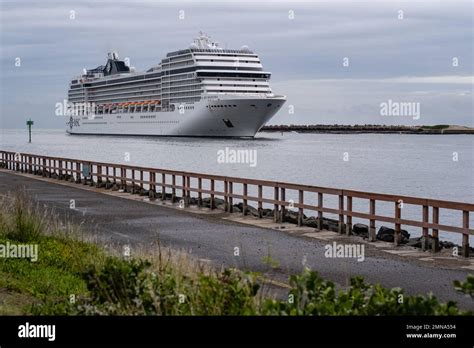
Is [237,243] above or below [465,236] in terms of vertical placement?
below

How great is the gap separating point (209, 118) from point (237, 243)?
297 feet

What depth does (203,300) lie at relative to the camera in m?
7.75

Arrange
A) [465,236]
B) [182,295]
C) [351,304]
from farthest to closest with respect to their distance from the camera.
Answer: [465,236] → [182,295] → [351,304]

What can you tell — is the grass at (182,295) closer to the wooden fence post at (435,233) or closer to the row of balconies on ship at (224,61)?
the wooden fence post at (435,233)

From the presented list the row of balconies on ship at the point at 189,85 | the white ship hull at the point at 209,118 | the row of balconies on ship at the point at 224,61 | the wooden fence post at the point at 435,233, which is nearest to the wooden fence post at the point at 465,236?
the wooden fence post at the point at 435,233

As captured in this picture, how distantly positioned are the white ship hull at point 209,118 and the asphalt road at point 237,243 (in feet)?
254

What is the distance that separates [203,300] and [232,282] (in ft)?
1.03

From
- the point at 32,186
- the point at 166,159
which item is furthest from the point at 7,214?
the point at 166,159

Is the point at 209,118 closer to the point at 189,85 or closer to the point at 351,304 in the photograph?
the point at 189,85

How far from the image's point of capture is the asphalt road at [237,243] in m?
13.1

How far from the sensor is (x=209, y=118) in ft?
351

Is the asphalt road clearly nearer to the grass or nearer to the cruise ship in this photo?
the grass

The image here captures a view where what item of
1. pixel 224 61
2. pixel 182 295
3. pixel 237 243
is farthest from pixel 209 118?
pixel 182 295
